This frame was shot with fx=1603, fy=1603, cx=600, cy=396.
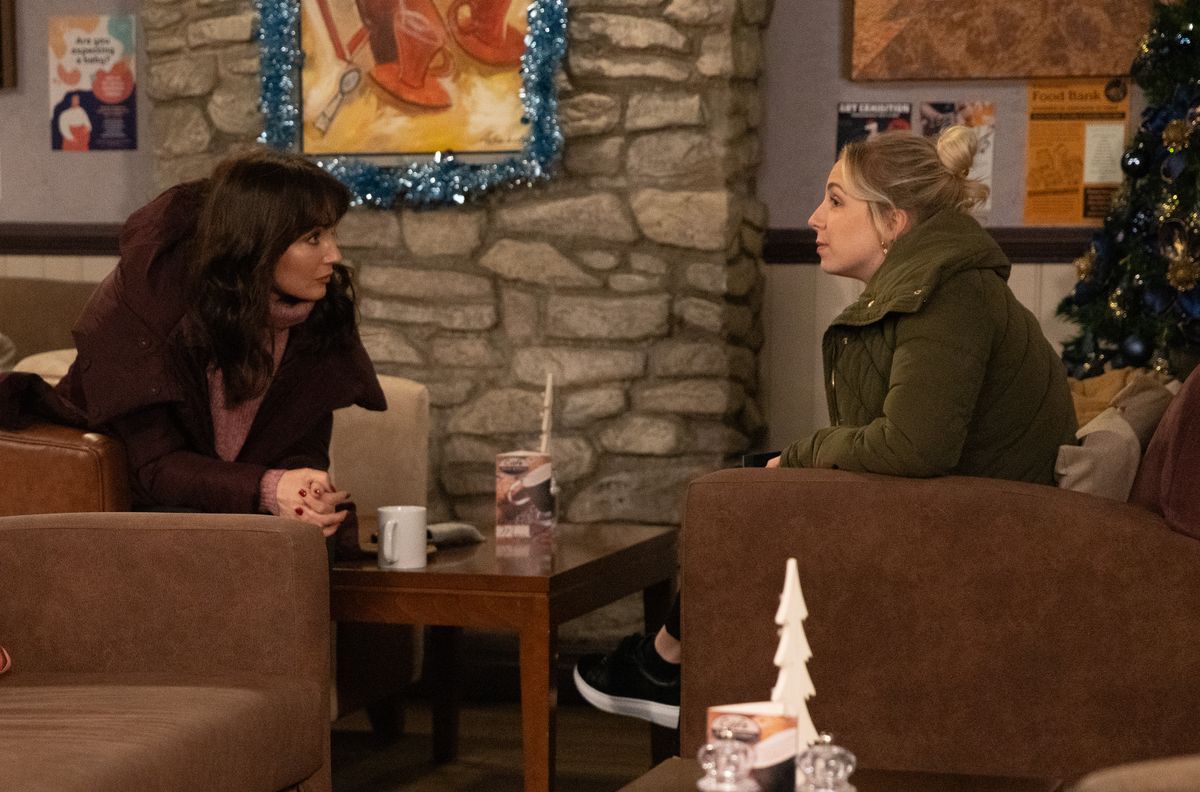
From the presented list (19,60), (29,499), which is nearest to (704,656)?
(29,499)

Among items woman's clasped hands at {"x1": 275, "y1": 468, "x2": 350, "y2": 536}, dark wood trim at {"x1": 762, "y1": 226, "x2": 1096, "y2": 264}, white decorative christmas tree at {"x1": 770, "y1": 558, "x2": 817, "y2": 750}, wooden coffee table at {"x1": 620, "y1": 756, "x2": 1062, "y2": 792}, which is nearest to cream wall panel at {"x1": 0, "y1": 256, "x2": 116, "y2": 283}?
dark wood trim at {"x1": 762, "y1": 226, "x2": 1096, "y2": 264}

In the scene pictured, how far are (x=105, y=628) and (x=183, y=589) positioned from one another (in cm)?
13

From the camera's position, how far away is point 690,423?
4.11 meters

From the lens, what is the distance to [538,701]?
9.09ft

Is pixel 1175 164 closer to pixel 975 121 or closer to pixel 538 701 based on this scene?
pixel 975 121

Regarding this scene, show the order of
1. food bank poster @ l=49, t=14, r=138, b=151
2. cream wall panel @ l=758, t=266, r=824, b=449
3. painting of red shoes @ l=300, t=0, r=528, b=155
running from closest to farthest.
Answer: painting of red shoes @ l=300, t=0, r=528, b=155 < cream wall panel @ l=758, t=266, r=824, b=449 < food bank poster @ l=49, t=14, r=138, b=151

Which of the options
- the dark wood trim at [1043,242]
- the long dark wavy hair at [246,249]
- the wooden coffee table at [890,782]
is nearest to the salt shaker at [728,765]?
the wooden coffee table at [890,782]

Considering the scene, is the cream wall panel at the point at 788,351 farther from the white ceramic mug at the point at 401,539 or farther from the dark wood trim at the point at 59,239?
the dark wood trim at the point at 59,239

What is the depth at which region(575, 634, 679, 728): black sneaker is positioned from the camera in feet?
→ 9.64

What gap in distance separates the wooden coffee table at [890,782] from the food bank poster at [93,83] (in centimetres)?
361

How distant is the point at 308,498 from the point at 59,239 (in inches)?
98.8

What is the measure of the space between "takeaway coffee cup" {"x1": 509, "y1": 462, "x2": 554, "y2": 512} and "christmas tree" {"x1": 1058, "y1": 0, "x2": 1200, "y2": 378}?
1.54 m

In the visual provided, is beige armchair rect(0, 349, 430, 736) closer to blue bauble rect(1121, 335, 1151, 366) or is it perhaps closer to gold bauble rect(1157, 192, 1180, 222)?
blue bauble rect(1121, 335, 1151, 366)

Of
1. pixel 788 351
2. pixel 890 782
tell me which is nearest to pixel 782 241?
pixel 788 351
